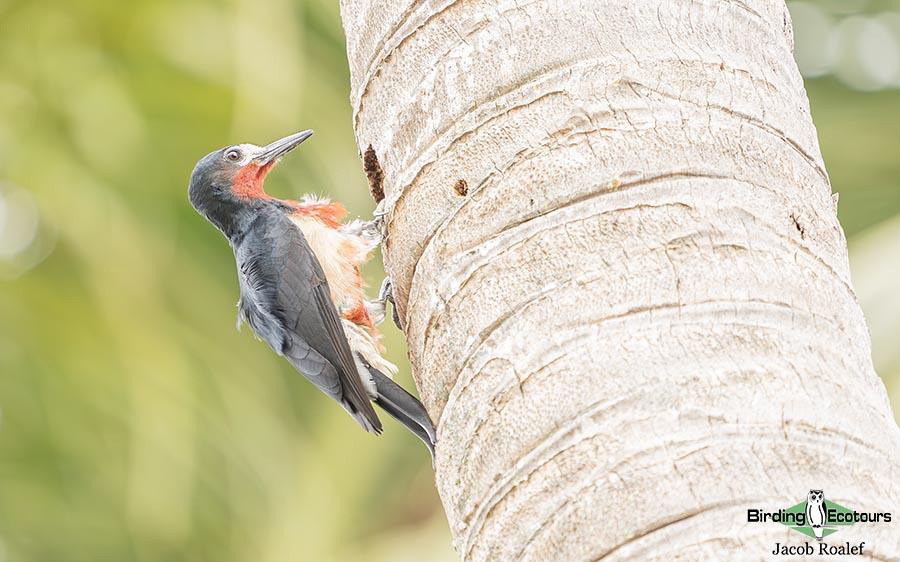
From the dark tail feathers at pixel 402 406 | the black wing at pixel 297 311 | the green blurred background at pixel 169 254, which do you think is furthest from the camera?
the green blurred background at pixel 169 254

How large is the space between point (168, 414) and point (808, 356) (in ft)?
15.1

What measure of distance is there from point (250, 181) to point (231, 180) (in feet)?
0.28

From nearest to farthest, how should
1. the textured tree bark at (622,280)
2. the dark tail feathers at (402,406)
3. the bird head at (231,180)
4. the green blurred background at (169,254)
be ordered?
the textured tree bark at (622,280) < the dark tail feathers at (402,406) < the bird head at (231,180) < the green blurred background at (169,254)

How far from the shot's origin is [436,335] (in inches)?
105

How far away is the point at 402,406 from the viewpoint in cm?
405

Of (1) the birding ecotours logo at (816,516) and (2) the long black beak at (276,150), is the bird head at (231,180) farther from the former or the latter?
(1) the birding ecotours logo at (816,516)

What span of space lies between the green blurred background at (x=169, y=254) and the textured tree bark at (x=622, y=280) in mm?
2966

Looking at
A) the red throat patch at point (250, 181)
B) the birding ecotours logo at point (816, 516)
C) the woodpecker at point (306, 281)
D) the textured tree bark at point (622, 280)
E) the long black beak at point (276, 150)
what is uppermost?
the long black beak at point (276, 150)

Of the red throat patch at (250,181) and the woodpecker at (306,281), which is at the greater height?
the red throat patch at (250,181)

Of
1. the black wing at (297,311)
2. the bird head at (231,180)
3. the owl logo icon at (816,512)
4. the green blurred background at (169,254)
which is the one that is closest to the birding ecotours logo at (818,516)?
the owl logo icon at (816,512)

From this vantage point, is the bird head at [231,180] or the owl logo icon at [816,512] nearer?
the owl logo icon at [816,512]

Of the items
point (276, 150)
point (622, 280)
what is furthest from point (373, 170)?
point (276, 150)

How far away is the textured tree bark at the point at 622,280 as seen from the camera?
83.1 inches

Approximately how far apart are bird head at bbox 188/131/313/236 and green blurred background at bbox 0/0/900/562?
343 mm
